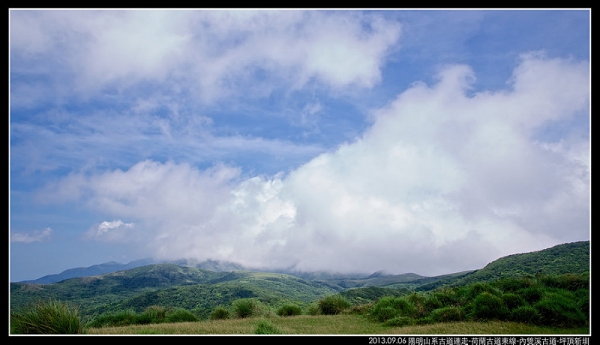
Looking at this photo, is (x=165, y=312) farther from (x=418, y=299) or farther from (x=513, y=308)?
(x=513, y=308)

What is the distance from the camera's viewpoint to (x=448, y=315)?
1288 centimetres

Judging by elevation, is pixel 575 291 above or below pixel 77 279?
above

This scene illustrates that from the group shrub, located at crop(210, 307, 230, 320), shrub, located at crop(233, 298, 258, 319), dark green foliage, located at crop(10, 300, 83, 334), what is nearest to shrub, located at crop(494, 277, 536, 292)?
shrub, located at crop(233, 298, 258, 319)

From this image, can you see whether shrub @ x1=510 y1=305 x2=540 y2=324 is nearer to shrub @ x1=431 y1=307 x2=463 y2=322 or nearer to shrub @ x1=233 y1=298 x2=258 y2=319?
shrub @ x1=431 y1=307 x2=463 y2=322

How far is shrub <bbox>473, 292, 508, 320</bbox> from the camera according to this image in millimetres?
12305

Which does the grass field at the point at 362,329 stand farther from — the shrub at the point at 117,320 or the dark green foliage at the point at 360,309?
the shrub at the point at 117,320

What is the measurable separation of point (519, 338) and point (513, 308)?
4.03 meters

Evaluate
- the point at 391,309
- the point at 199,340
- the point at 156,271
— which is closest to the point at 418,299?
the point at 391,309

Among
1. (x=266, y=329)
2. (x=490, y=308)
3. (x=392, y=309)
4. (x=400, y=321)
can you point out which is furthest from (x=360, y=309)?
(x=266, y=329)

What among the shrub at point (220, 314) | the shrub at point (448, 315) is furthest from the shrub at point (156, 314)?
the shrub at point (448, 315)

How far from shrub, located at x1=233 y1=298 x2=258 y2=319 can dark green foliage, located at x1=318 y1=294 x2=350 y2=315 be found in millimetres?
3633

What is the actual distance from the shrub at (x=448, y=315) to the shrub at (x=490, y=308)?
542mm

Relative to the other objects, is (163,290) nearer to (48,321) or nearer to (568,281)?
(48,321)

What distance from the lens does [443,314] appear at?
13.0m
